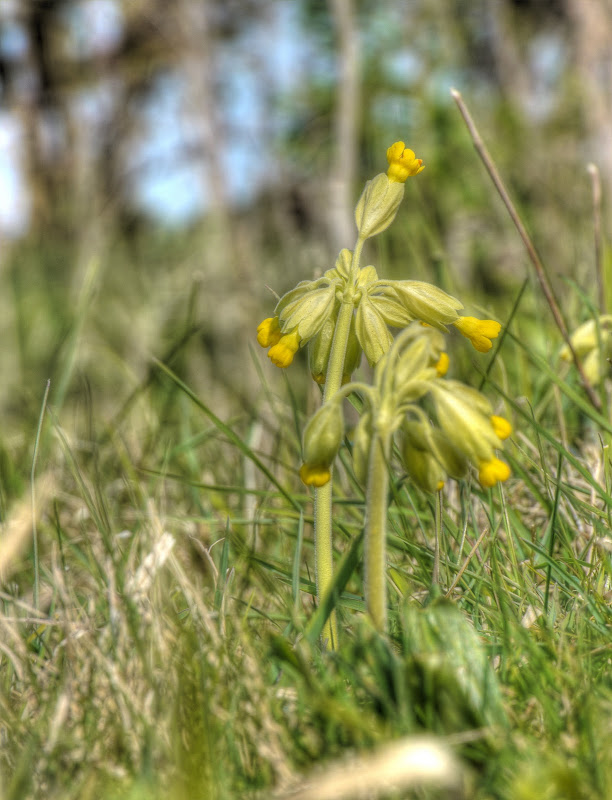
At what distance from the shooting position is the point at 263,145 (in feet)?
15.1

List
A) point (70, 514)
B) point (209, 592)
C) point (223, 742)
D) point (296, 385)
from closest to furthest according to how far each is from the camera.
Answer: point (223, 742) → point (209, 592) → point (70, 514) → point (296, 385)

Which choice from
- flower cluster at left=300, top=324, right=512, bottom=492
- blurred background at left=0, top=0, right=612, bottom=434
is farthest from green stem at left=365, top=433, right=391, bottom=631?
blurred background at left=0, top=0, right=612, bottom=434

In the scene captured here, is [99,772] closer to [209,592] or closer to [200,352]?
[209,592]

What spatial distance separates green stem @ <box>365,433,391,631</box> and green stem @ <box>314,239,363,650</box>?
0.37 ft

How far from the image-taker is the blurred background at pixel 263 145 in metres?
4.12

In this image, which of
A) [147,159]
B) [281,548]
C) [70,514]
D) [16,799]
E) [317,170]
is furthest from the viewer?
[317,170]

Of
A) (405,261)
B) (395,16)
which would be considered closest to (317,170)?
(405,261)

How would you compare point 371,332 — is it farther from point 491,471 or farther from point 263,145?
point 263,145

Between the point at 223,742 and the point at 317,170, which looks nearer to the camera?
the point at 223,742

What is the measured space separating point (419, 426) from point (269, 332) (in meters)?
0.30

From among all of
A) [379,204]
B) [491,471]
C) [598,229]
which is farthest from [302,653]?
[598,229]

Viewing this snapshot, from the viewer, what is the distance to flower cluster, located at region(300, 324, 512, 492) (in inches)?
40.6

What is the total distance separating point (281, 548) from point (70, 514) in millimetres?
674

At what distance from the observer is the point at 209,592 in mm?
1514
